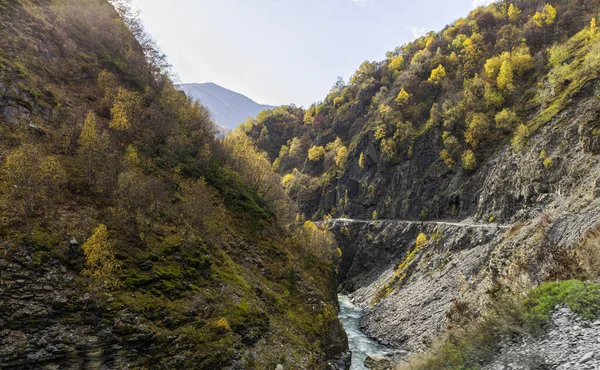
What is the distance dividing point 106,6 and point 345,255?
249 ft

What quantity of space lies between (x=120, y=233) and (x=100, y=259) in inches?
136

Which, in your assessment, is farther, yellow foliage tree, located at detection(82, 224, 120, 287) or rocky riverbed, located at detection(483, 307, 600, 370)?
yellow foliage tree, located at detection(82, 224, 120, 287)

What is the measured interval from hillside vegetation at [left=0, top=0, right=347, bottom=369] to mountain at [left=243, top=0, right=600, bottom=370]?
12.3 metres

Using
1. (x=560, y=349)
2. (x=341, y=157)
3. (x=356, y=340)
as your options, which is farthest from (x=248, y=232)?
(x=341, y=157)

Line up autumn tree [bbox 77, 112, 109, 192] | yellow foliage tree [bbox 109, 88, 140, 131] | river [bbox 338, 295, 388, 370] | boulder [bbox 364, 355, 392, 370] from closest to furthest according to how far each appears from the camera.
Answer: autumn tree [bbox 77, 112, 109, 192] → yellow foliage tree [bbox 109, 88, 140, 131] → boulder [bbox 364, 355, 392, 370] → river [bbox 338, 295, 388, 370]

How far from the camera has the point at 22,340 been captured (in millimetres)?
12609

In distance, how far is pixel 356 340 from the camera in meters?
42.1

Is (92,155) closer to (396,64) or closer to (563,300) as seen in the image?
(563,300)

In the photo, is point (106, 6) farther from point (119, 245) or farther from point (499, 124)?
point (499, 124)

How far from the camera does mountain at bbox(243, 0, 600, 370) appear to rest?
13.4m

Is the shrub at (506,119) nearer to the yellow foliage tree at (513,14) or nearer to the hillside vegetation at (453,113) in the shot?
the hillside vegetation at (453,113)

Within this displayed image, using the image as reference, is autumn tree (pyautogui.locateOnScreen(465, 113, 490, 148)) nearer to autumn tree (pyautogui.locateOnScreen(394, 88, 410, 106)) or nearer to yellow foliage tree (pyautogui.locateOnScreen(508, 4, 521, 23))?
autumn tree (pyautogui.locateOnScreen(394, 88, 410, 106))

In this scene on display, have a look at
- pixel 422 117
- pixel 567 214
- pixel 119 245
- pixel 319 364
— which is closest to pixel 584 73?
pixel 567 214

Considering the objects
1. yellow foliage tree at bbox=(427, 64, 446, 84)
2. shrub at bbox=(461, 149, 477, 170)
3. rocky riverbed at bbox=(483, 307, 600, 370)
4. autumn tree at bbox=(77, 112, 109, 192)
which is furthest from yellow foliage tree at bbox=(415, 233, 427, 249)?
yellow foliage tree at bbox=(427, 64, 446, 84)
